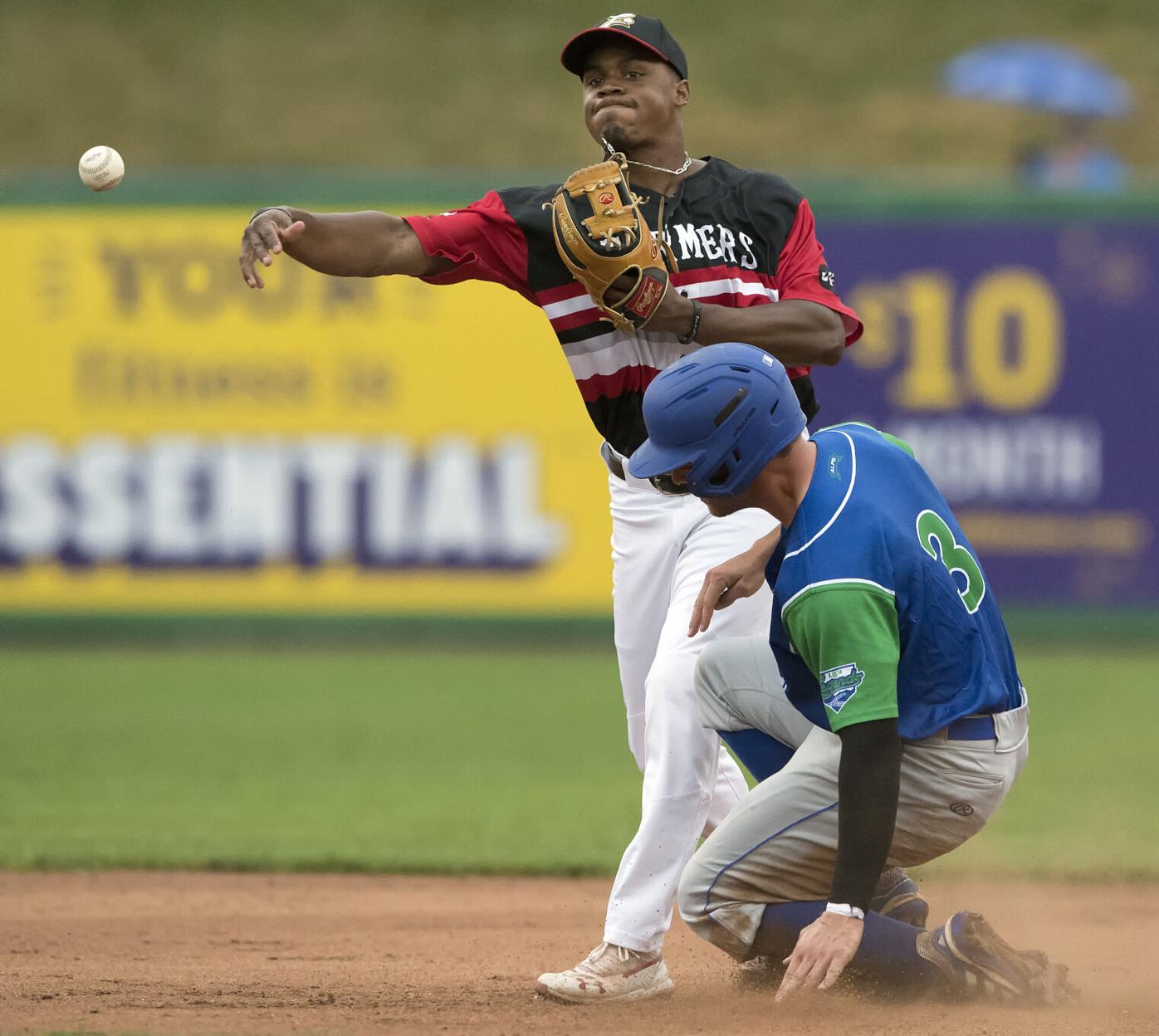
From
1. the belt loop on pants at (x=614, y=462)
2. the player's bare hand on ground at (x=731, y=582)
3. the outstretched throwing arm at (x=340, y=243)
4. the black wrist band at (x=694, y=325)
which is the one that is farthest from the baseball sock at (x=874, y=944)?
the outstretched throwing arm at (x=340, y=243)

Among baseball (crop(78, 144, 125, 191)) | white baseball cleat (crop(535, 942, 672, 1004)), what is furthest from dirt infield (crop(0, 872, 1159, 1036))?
baseball (crop(78, 144, 125, 191))

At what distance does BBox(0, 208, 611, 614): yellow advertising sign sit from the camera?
11.5m

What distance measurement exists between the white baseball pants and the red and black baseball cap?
1.11 m

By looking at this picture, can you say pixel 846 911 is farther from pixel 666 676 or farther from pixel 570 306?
pixel 570 306

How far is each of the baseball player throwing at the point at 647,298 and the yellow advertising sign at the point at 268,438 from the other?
258 inches

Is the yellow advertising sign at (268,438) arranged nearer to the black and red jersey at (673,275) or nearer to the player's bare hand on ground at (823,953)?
the black and red jersey at (673,275)

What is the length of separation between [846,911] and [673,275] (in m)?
1.76

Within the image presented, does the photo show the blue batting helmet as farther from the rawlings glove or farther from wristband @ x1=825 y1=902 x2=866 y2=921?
wristband @ x1=825 y1=902 x2=866 y2=921

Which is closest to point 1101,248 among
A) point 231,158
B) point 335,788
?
point 335,788

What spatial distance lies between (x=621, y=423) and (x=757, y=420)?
0.99m

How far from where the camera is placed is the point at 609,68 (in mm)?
4852

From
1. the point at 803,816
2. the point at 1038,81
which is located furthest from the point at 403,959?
the point at 1038,81

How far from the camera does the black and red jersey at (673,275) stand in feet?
15.7

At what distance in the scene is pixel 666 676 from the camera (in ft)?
14.9
